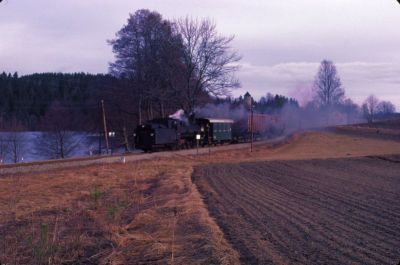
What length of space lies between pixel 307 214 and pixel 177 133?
32758 mm

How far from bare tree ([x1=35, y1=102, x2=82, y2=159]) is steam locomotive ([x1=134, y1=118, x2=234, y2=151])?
56.8 ft

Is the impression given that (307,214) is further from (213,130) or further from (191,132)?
(213,130)

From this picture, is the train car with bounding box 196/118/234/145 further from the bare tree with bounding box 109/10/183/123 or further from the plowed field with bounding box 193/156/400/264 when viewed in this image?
the plowed field with bounding box 193/156/400/264

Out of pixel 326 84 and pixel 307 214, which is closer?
pixel 307 214

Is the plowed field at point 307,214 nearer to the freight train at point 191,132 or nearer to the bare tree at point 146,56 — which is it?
the freight train at point 191,132

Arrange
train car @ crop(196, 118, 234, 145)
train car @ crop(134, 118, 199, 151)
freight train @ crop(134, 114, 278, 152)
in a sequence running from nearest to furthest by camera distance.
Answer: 1. train car @ crop(134, 118, 199, 151)
2. freight train @ crop(134, 114, 278, 152)
3. train car @ crop(196, 118, 234, 145)

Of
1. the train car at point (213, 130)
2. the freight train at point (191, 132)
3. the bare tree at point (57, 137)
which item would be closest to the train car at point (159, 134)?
the freight train at point (191, 132)

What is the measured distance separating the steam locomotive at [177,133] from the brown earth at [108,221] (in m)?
16.1

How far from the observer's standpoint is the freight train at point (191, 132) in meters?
42.5

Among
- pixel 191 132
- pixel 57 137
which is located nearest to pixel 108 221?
pixel 191 132

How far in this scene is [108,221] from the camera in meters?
12.7

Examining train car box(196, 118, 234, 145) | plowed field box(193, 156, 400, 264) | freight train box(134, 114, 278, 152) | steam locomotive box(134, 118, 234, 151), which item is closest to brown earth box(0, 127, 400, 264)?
plowed field box(193, 156, 400, 264)

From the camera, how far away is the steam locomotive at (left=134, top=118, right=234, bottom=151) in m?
42.3

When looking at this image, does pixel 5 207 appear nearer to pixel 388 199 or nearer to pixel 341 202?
pixel 341 202
